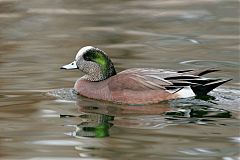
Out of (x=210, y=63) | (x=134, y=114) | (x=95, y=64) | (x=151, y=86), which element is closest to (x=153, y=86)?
(x=151, y=86)

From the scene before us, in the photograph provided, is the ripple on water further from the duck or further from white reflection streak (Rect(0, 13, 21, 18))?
white reflection streak (Rect(0, 13, 21, 18))

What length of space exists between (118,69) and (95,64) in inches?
40.0

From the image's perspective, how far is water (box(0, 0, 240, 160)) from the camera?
19.6ft

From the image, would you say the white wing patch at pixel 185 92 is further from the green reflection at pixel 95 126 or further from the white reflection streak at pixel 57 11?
the white reflection streak at pixel 57 11

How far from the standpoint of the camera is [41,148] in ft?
19.4

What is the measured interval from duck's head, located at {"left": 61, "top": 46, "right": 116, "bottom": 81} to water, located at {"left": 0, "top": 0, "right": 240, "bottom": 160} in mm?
259

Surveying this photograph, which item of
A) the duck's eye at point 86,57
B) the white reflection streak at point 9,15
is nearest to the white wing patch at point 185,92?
the duck's eye at point 86,57

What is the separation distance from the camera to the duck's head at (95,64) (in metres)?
7.97

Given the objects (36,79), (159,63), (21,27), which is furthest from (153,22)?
(36,79)

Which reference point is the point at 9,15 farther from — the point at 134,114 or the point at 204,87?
the point at 134,114

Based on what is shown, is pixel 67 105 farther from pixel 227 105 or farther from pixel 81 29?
pixel 81 29

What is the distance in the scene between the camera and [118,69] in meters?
9.02

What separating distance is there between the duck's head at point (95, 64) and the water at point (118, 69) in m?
0.26

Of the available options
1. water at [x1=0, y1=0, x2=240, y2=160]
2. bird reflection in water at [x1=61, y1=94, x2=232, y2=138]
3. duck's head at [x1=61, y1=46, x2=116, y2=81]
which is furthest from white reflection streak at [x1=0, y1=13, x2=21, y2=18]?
bird reflection in water at [x1=61, y1=94, x2=232, y2=138]
